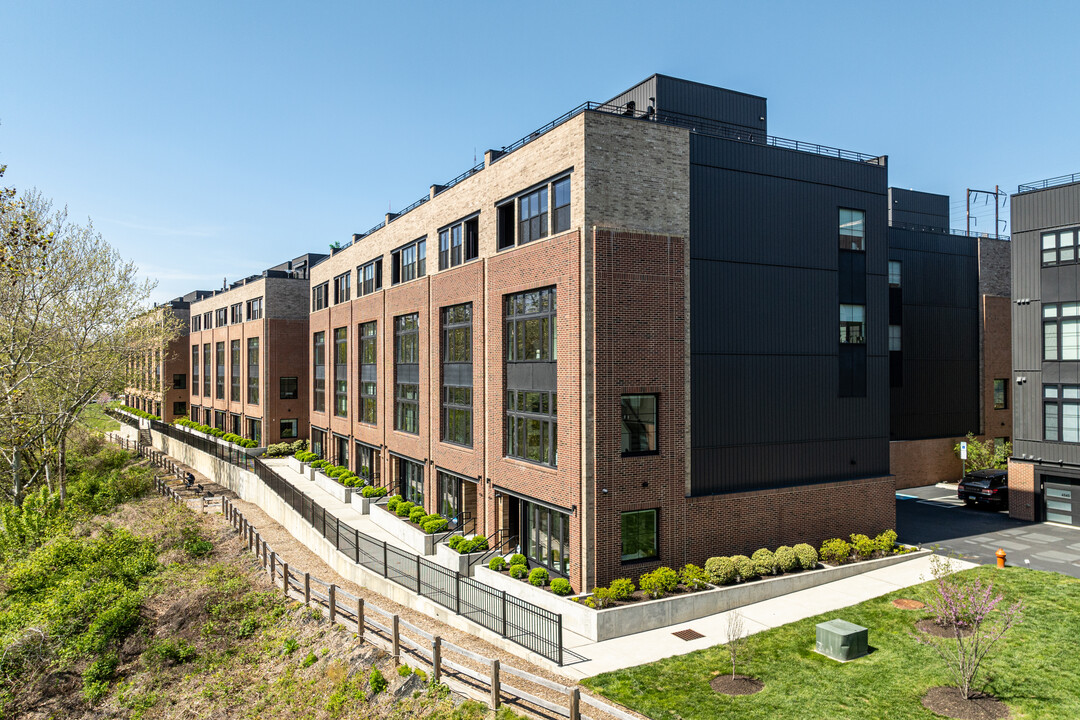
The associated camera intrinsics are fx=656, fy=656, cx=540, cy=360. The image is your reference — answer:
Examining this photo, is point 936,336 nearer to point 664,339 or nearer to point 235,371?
point 664,339

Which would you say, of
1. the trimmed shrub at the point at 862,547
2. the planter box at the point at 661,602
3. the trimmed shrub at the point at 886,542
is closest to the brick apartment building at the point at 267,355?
the planter box at the point at 661,602

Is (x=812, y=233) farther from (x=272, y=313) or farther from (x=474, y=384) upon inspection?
(x=272, y=313)

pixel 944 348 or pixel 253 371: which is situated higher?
pixel 944 348

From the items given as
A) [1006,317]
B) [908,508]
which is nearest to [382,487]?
[908,508]

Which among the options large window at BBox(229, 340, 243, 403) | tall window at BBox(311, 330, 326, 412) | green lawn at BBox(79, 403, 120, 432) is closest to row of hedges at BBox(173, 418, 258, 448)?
large window at BBox(229, 340, 243, 403)

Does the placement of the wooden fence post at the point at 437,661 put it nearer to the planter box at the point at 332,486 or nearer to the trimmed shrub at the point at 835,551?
the trimmed shrub at the point at 835,551

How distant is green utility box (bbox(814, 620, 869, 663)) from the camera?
15.3 m

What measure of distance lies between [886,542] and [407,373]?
22169 millimetres

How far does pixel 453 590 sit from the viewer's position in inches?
786

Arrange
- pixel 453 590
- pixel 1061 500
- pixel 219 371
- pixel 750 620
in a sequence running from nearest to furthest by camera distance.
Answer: pixel 750 620 < pixel 453 590 < pixel 1061 500 < pixel 219 371

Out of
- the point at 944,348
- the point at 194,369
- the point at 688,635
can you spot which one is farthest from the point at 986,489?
the point at 194,369

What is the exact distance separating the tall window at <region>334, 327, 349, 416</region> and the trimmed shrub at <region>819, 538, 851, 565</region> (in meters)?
29.8

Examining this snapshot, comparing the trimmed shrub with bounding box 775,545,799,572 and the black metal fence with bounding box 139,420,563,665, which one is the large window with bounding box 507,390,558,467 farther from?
the trimmed shrub with bounding box 775,545,799,572

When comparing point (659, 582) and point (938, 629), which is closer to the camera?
point (938, 629)
